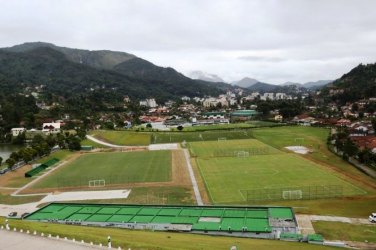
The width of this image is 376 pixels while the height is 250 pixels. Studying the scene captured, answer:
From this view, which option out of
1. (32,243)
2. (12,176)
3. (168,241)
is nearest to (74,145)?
(12,176)

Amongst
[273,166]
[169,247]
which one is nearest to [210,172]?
[273,166]

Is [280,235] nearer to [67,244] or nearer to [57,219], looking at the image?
[67,244]

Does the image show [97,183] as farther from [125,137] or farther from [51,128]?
[51,128]

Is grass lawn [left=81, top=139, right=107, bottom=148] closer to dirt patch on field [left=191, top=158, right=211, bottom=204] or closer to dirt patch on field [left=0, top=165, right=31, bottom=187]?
dirt patch on field [left=0, top=165, right=31, bottom=187]

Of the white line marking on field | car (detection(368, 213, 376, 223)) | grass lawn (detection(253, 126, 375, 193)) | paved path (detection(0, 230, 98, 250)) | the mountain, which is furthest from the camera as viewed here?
the mountain

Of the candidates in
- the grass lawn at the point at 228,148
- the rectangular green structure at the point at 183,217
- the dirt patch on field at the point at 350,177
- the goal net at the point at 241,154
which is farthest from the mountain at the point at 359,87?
the rectangular green structure at the point at 183,217

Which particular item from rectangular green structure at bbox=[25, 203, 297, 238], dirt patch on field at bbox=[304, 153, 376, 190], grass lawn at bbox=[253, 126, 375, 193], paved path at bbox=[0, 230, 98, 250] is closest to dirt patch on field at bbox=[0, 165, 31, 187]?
rectangular green structure at bbox=[25, 203, 297, 238]
